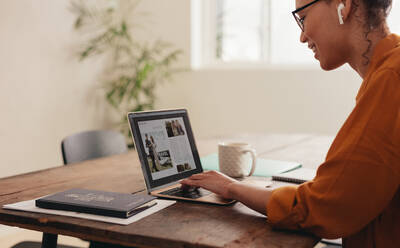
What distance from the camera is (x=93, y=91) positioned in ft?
13.7

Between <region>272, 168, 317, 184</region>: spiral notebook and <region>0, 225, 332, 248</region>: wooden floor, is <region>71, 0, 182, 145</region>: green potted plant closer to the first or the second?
<region>0, 225, 332, 248</region>: wooden floor

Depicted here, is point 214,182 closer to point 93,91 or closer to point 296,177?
point 296,177

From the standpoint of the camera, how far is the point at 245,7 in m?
4.34

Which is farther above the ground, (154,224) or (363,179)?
(363,179)

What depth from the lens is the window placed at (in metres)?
4.20

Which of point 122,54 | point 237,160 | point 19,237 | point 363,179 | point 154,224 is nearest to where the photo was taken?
point 363,179

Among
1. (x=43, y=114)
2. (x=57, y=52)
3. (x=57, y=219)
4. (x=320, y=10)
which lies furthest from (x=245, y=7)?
(x=57, y=219)

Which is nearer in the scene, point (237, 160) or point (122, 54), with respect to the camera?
point (237, 160)

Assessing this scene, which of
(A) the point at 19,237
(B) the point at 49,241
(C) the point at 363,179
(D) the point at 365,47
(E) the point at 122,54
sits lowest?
(A) the point at 19,237

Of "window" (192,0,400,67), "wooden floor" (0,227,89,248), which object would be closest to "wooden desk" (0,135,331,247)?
"wooden floor" (0,227,89,248)

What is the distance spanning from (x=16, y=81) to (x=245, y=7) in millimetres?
2150

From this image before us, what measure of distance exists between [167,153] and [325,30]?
1.89 ft

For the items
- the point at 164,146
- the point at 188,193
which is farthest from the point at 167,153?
the point at 188,193

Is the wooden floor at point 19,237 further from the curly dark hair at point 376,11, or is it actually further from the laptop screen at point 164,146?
the curly dark hair at point 376,11
